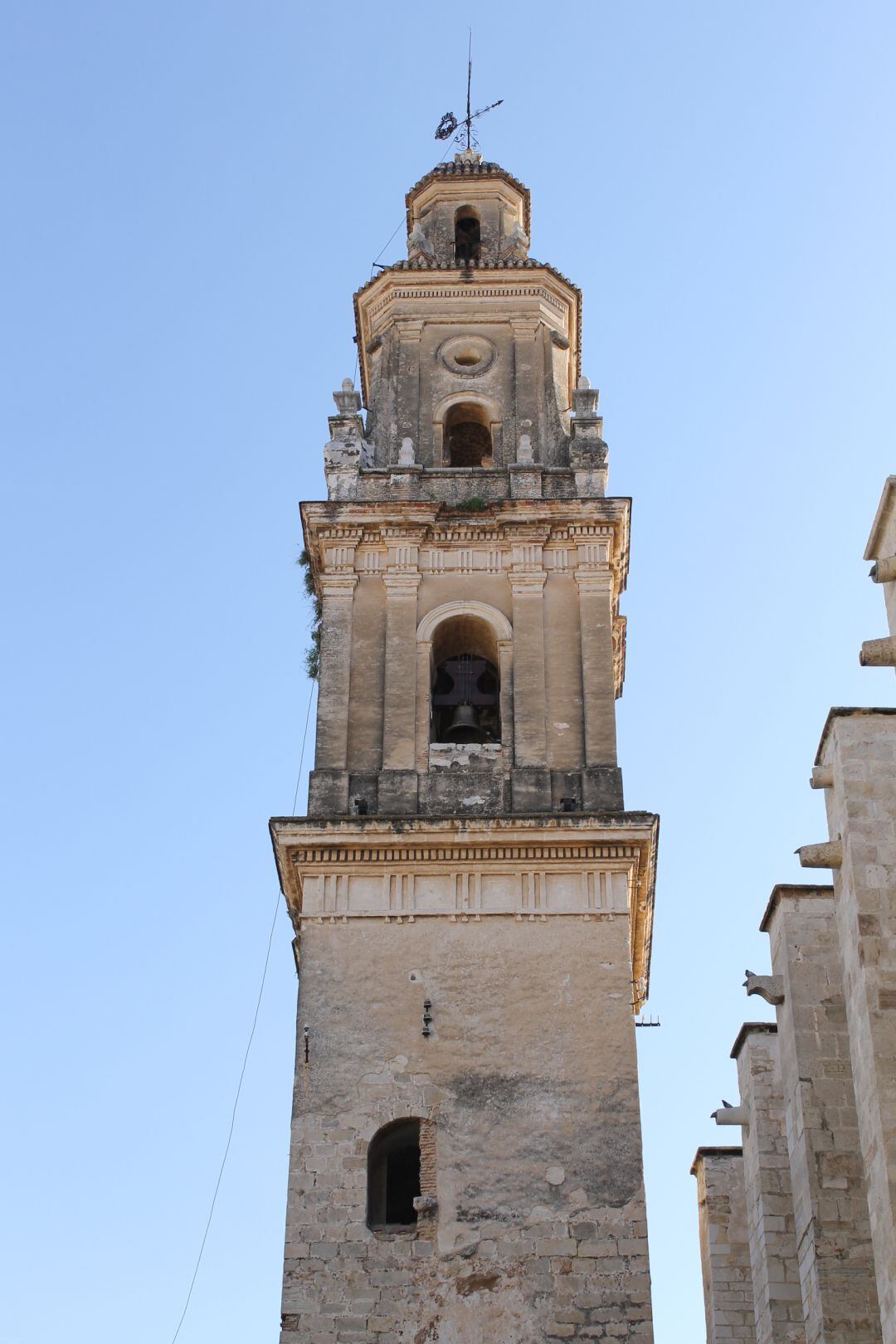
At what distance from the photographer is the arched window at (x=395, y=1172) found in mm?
19125

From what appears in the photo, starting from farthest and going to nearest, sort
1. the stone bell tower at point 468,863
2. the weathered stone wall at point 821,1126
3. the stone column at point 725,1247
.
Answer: the stone column at point 725,1247
the stone bell tower at point 468,863
the weathered stone wall at point 821,1126

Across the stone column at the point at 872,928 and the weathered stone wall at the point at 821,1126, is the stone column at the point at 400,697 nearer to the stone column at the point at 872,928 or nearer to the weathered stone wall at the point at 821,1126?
the weathered stone wall at the point at 821,1126

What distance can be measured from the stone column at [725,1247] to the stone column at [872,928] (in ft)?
18.0

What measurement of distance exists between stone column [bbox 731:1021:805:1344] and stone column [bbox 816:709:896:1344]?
11.1ft

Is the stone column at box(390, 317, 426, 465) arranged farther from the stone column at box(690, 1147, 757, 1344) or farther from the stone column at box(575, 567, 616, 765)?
the stone column at box(690, 1147, 757, 1344)

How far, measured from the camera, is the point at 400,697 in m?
22.0

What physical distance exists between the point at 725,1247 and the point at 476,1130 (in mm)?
2768

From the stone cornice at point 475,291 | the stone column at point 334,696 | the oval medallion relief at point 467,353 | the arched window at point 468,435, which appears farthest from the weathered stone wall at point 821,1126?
the stone cornice at point 475,291

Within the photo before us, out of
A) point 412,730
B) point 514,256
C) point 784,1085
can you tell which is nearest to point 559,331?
point 514,256

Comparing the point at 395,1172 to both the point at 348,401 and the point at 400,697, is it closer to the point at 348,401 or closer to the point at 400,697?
the point at 400,697

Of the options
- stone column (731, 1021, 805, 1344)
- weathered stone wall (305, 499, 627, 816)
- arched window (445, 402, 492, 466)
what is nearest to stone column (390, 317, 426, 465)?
arched window (445, 402, 492, 466)

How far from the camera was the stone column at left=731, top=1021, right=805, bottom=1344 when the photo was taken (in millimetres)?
17531

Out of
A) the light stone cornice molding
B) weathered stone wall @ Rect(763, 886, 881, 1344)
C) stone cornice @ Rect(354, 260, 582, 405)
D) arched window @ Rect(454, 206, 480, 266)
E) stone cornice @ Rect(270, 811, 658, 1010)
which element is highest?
arched window @ Rect(454, 206, 480, 266)

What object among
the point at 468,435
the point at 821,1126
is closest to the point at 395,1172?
the point at 821,1126
